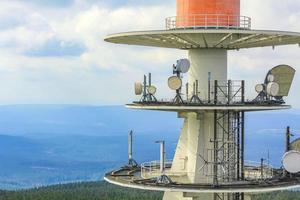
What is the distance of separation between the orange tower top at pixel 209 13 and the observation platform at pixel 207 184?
21.3 ft

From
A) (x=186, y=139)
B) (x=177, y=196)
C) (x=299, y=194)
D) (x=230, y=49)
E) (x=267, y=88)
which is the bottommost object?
(x=299, y=194)

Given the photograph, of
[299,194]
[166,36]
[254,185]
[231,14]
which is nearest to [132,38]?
[166,36]

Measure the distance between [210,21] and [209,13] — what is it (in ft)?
1.10

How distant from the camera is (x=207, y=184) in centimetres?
2539

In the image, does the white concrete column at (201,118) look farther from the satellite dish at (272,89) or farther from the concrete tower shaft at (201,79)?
the satellite dish at (272,89)

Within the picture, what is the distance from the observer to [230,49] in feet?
91.9

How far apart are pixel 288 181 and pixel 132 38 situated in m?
8.92

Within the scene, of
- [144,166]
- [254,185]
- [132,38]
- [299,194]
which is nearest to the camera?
[254,185]

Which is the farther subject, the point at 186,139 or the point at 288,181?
the point at 186,139

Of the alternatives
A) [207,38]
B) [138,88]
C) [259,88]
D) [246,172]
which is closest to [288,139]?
[259,88]

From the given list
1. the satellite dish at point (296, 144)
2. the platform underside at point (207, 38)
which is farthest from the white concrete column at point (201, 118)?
the satellite dish at point (296, 144)

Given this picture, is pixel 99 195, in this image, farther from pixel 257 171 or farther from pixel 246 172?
pixel 246 172

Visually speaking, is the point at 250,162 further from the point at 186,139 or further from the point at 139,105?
the point at 139,105

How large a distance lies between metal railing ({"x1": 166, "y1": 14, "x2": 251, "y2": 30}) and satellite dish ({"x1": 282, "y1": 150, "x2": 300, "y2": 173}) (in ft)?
18.5
